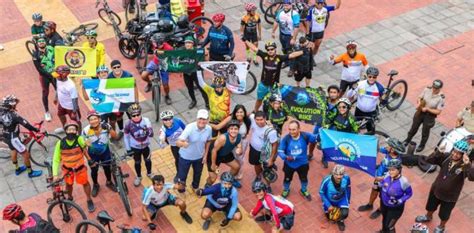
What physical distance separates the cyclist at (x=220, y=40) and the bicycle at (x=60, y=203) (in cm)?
507

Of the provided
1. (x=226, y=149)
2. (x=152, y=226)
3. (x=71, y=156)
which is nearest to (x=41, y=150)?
(x=71, y=156)

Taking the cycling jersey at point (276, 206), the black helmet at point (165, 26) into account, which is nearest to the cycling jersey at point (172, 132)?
the cycling jersey at point (276, 206)

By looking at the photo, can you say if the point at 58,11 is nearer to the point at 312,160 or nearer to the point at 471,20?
the point at 312,160

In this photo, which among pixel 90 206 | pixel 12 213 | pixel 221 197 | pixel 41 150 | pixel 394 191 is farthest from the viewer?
pixel 41 150

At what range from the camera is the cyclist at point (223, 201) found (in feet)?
29.0

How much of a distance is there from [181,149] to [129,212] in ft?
5.19

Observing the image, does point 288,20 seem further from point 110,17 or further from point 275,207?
point 275,207

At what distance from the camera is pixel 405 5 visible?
17.1 m

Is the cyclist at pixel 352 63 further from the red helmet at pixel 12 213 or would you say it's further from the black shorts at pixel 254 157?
the red helmet at pixel 12 213

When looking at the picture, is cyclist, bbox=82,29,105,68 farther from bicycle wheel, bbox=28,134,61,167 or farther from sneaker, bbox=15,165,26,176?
sneaker, bbox=15,165,26,176

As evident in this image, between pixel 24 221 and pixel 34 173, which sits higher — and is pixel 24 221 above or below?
above

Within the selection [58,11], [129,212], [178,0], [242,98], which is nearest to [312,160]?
[242,98]

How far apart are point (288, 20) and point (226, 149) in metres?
5.59

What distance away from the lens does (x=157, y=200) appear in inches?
358
